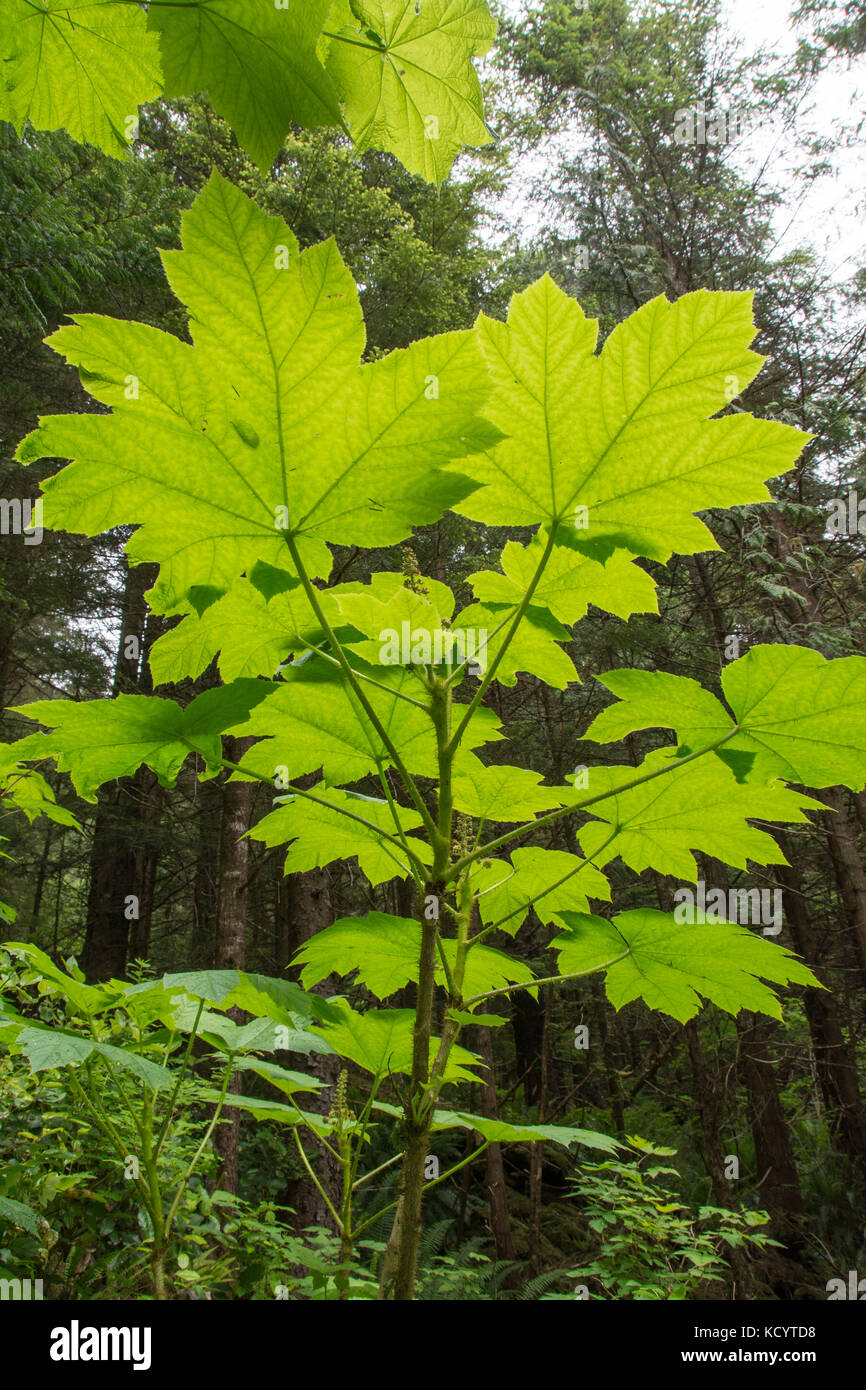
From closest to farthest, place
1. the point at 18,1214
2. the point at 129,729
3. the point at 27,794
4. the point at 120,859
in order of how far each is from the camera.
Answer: the point at 129,729 → the point at 18,1214 → the point at 27,794 → the point at 120,859

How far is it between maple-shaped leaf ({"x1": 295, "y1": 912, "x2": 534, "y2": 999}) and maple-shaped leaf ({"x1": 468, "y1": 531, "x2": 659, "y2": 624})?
524mm

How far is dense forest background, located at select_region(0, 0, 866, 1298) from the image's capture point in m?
7.85

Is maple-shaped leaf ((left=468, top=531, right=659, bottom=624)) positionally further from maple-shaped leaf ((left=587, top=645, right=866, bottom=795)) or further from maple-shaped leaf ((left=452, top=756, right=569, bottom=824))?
maple-shaped leaf ((left=452, top=756, right=569, bottom=824))

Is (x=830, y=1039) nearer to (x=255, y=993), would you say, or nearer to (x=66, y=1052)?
(x=255, y=993)

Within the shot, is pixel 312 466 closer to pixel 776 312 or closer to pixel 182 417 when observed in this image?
pixel 182 417

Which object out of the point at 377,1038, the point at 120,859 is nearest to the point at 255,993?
the point at 377,1038

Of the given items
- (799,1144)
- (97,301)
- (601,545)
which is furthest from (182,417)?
(799,1144)

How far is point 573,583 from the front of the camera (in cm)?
109

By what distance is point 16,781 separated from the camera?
8.06 feet

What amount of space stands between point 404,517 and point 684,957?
856 millimetres

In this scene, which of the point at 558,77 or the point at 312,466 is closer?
the point at 312,466

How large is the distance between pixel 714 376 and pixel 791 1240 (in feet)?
37.6

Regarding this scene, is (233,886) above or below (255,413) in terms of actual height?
below

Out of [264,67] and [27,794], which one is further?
[27,794]
